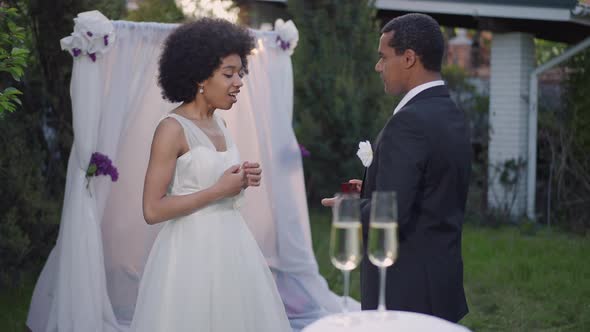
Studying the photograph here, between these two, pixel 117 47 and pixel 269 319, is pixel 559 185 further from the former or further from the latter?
pixel 269 319

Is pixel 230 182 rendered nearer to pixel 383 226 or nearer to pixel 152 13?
pixel 383 226

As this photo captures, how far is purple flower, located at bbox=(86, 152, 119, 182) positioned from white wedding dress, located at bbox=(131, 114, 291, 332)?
1.90 metres

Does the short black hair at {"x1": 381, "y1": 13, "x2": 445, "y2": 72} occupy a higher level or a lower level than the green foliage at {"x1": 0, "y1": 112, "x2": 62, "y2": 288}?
higher

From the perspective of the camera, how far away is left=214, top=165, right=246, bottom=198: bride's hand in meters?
3.18

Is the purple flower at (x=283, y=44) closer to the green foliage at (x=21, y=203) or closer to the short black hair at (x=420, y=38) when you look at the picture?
the green foliage at (x=21, y=203)

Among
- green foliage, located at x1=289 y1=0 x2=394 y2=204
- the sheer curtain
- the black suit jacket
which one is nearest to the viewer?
the black suit jacket

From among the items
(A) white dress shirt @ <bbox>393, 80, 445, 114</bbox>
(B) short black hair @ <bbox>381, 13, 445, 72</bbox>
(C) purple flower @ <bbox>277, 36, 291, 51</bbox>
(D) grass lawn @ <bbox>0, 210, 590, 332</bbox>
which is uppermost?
(C) purple flower @ <bbox>277, 36, 291, 51</bbox>

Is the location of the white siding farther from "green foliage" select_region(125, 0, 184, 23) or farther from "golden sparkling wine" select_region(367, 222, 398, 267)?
"golden sparkling wine" select_region(367, 222, 398, 267)

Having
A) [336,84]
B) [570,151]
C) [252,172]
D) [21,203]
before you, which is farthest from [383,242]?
[570,151]

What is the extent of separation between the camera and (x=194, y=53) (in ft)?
11.3

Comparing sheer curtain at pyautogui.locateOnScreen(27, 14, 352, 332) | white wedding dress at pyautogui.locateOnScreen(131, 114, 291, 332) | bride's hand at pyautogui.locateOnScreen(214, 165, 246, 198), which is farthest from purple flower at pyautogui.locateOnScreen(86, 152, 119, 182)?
bride's hand at pyautogui.locateOnScreen(214, 165, 246, 198)

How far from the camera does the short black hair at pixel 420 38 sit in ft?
9.11

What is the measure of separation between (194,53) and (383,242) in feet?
5.38

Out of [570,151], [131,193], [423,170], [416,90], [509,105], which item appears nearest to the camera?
[423,170]
